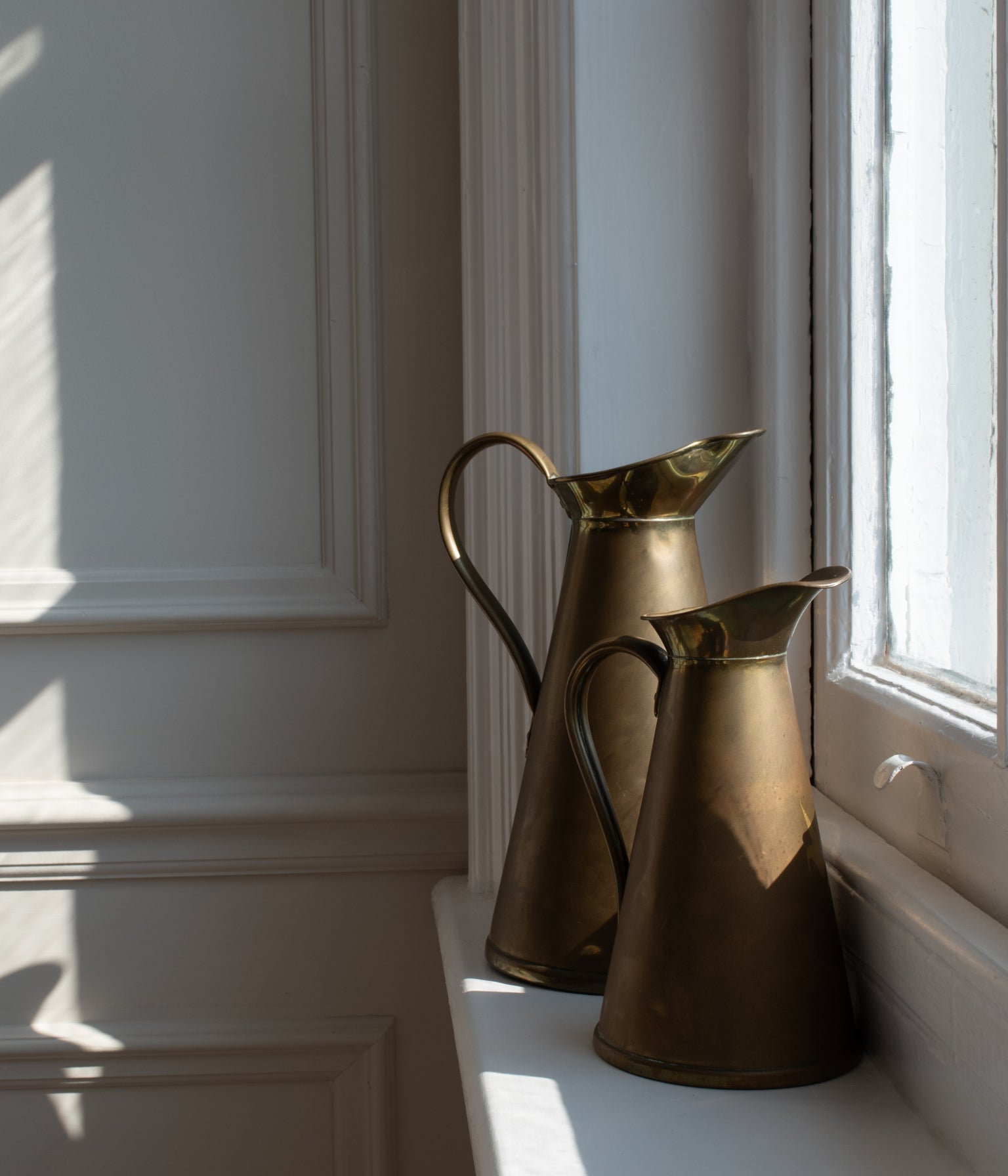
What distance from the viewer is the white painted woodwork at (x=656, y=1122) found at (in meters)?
0.38

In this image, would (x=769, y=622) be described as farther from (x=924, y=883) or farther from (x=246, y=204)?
(x=246, y=204)

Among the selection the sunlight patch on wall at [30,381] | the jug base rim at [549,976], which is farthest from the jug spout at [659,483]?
the sunlight patch on wall at [30,381]

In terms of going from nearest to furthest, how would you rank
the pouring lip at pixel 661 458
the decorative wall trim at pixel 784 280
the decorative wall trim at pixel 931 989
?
the decorative wall trim at pixel 931 989
the pouring lip at pixel 661 458
the decorative wall trim at pixel 784 280

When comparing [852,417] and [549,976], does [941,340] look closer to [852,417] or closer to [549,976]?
[852,417]

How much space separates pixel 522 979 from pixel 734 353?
1.13 feet

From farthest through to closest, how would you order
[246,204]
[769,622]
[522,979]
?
[246,204] < [522,979] < [769,622]

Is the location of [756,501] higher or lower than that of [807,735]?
higher

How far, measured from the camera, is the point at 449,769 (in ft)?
3.14

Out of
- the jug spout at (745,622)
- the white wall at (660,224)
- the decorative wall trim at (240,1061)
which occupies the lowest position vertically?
the decorative wall trim at (240,1061)

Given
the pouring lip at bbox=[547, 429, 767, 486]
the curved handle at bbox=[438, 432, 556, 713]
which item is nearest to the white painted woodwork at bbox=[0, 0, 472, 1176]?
the curved handle at bbox=[438, 432, 556, 713]

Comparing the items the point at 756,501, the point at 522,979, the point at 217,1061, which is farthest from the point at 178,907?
the point at 756,501

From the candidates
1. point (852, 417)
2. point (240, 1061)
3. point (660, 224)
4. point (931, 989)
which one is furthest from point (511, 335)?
point (240, 1061)

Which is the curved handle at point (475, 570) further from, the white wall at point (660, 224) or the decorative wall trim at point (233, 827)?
the decorative wall trim at point (233, 827)

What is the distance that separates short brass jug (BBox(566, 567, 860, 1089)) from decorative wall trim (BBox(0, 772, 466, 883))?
1.69ft
